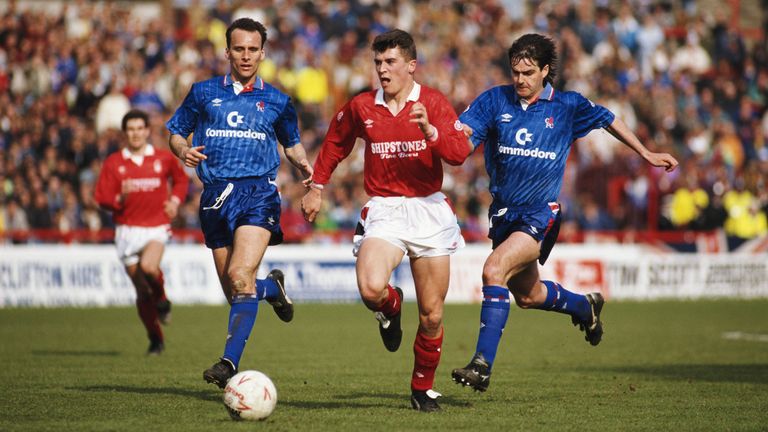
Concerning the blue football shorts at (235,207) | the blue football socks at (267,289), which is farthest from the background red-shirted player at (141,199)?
the blue football shorts at (235,207)

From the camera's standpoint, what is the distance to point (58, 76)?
23.8m

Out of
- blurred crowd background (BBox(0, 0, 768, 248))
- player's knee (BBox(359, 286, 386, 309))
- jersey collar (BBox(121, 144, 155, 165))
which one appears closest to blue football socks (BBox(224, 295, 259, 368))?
player's knee (BBox(359, 286, 386, 309))

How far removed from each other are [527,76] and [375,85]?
50.5 feet

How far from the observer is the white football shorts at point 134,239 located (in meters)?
14.1

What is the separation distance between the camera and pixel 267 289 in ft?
33.9

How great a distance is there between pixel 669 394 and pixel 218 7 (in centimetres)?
1902

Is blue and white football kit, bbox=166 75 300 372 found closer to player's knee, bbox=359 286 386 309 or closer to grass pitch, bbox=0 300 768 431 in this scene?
player's knee, bbox=359 286 386 309

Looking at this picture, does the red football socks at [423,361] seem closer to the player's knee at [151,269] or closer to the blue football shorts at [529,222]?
the blue football shorts at [529,222]

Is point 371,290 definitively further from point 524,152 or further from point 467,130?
point 524,152

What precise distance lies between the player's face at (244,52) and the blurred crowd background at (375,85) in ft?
41.2

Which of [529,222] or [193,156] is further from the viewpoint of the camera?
[529,222]

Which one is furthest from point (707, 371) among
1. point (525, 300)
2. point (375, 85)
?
point (375, 85)

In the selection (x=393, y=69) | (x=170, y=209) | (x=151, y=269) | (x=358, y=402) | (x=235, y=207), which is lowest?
(x=358, y=402)

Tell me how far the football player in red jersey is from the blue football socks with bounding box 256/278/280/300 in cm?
144
